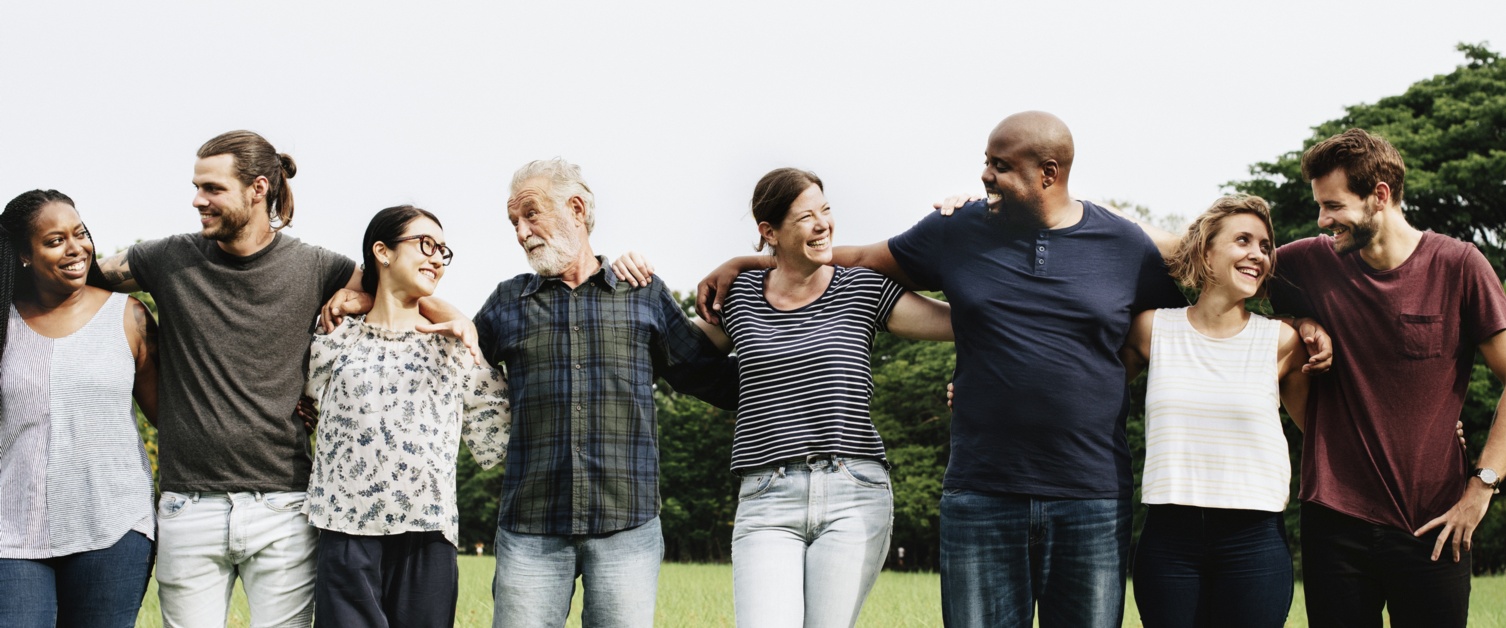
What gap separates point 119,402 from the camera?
498 cm

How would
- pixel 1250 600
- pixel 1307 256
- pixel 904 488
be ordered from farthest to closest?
pixel 904 488 < pixel 1307 256 < pixel 1250 600

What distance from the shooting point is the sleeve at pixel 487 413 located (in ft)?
17.3

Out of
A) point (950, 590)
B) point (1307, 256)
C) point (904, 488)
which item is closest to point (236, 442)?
point (950, 590)

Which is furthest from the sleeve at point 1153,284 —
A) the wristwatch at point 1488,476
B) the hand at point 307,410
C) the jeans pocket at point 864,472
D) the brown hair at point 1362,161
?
the hand at point 307,410

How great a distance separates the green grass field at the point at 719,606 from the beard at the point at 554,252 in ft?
20.9

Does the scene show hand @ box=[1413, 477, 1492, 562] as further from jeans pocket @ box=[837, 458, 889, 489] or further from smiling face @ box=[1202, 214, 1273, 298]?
jeans pocket @ box=[837, 458, 889, 489]

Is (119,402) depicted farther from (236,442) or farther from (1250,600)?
(1250,600)

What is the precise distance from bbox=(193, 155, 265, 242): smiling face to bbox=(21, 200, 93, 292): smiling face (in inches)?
19.8

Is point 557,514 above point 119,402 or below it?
below

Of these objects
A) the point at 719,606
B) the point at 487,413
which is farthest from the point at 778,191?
the point at 719,606

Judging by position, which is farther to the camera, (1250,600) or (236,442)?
(236,442)

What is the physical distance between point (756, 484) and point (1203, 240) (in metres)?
2.11

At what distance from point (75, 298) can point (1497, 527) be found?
29.2 meters

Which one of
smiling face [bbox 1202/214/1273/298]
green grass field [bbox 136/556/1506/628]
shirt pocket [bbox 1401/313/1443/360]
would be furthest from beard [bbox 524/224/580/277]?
green grass field [bbox 136/556/1506/628]
